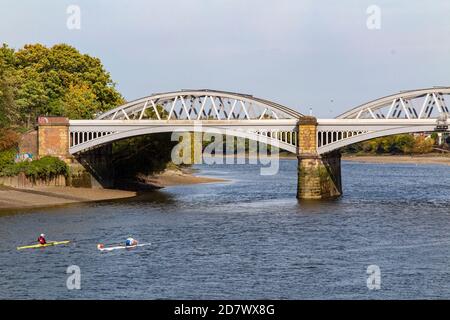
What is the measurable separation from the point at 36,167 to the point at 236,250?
4082 cm

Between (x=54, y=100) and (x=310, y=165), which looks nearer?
(x=310, y=165)

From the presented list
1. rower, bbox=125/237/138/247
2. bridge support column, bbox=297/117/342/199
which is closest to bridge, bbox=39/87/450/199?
bridge support column, bbox=297/117/342/199

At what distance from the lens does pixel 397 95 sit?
90250mm

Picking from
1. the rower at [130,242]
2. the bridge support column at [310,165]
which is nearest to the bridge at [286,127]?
the bridge support column at [310,165]

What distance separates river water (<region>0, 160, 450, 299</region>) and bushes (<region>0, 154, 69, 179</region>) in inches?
364

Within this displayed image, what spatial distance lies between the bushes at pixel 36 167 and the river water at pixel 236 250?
925 centimetres

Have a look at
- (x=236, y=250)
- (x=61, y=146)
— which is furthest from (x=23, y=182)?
(x=236, y=250)

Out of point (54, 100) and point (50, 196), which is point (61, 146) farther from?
point (54, 100)

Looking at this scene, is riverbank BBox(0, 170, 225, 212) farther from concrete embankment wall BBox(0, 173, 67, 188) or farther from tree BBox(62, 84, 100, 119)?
tree BBox(62, 84, 100, 119)

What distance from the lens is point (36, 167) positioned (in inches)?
3706

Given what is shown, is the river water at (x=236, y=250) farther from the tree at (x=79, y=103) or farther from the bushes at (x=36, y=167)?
the tree at (x=79, y=103)
